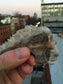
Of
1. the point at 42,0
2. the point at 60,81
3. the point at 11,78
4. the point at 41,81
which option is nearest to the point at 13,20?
the point at 42,0

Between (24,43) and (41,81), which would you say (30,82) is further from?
(24,43)

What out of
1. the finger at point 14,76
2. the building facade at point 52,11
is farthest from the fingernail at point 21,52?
the building facade at point 52,11

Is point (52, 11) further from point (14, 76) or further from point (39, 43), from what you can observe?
point (39, 43)

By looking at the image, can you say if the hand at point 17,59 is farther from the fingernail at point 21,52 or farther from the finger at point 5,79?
the finger at point 5,79

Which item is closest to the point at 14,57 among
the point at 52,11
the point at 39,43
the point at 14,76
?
the point at 39,43

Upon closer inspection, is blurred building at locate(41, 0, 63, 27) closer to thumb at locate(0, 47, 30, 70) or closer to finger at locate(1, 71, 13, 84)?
finger at locate(1, 71, 13, 84)

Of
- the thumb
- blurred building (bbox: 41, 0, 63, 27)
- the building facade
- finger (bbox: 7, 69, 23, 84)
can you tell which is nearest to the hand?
the thumb
